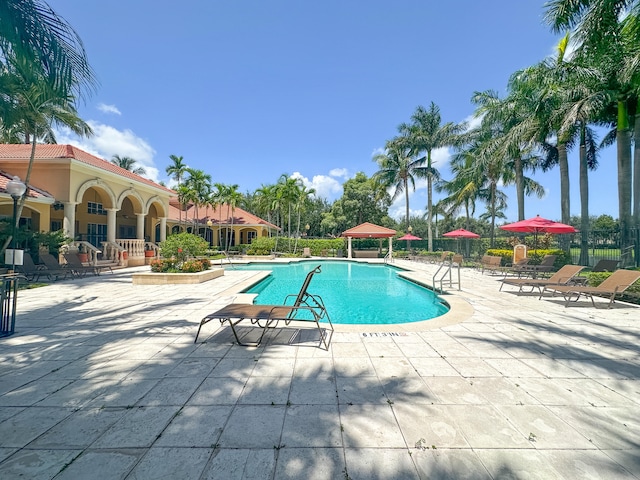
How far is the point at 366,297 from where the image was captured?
426 inches

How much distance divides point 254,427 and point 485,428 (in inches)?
77.1

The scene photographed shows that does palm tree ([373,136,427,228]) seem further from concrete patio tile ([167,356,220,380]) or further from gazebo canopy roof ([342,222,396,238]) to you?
concrete patio tile ([167,356,220,380])

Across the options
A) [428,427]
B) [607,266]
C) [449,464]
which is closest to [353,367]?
[428,427]

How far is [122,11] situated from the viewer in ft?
29.7

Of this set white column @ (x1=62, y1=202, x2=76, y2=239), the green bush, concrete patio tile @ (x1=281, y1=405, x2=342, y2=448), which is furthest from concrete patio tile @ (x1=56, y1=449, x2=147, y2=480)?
white column @ (x1=62, y1=202, x2=76, y2=239)

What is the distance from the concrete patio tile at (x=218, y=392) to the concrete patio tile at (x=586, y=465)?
2648 millimetres

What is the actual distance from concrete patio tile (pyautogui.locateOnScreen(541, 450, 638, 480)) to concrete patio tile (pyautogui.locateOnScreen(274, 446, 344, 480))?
151 centimetres

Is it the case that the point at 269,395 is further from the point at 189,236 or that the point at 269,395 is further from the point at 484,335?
the point at 189,236

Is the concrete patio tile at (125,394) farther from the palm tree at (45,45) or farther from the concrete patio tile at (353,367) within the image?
the palm tree at (45,45)

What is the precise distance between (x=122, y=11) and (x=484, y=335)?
42.8ft

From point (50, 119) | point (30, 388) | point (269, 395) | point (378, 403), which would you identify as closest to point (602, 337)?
point (378, 403)

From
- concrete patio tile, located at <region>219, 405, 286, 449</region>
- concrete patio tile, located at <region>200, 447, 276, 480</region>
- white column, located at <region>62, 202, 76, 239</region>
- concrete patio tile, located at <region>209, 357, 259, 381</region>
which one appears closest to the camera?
concrete patio tile, located at <region>200, 447, 276, 480</region>

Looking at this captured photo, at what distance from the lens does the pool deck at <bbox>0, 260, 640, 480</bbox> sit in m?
2.09

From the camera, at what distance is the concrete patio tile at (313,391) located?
2.92m
